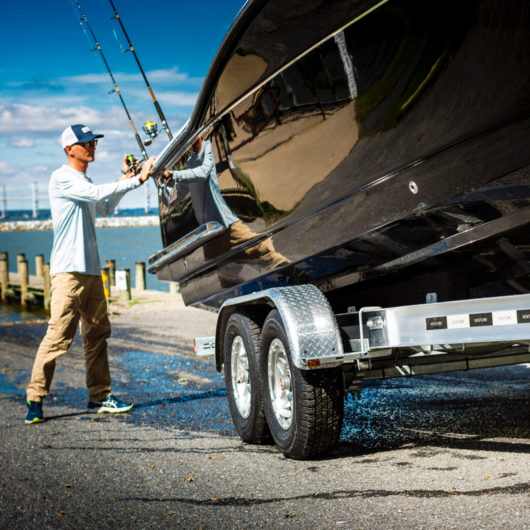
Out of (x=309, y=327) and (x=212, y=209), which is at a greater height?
(x=212, y=209)

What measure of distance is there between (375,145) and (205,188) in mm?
1885

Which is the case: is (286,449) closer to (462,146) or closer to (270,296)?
(270,296)

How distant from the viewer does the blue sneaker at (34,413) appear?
6.07 m

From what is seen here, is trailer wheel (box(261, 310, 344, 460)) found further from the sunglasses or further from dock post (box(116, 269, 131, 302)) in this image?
dock post (box(116, 269, 131, 302))

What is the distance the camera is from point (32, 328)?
15.1 metres

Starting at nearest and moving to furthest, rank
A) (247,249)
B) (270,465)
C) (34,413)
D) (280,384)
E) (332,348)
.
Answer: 1. (332,348)
2. (270,465)
3. (280,384)
4. (247,249)
5. (34,413)

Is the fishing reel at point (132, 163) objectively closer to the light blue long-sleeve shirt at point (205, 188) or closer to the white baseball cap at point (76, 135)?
the white baseball cap at point (76, 135)

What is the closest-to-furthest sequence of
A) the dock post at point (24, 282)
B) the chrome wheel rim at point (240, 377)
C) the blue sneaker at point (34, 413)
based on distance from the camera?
the chrome wheel rim at point (240, 377), the blue sneaker at point (34, 413), the dock post at point (24, 282)

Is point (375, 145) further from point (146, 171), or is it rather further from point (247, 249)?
point (146, 171)

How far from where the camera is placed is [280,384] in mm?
4895

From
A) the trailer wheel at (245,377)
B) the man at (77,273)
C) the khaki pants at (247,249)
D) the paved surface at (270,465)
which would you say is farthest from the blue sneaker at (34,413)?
the khaki pants at (247,249)

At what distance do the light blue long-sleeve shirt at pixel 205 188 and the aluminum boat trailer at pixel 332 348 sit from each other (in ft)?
2.12

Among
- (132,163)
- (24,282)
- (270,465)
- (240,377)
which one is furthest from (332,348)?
(24,282)

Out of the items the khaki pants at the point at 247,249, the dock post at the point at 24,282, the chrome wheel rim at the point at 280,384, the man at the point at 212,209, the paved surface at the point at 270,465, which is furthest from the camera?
the dock post at the point at 24,282
